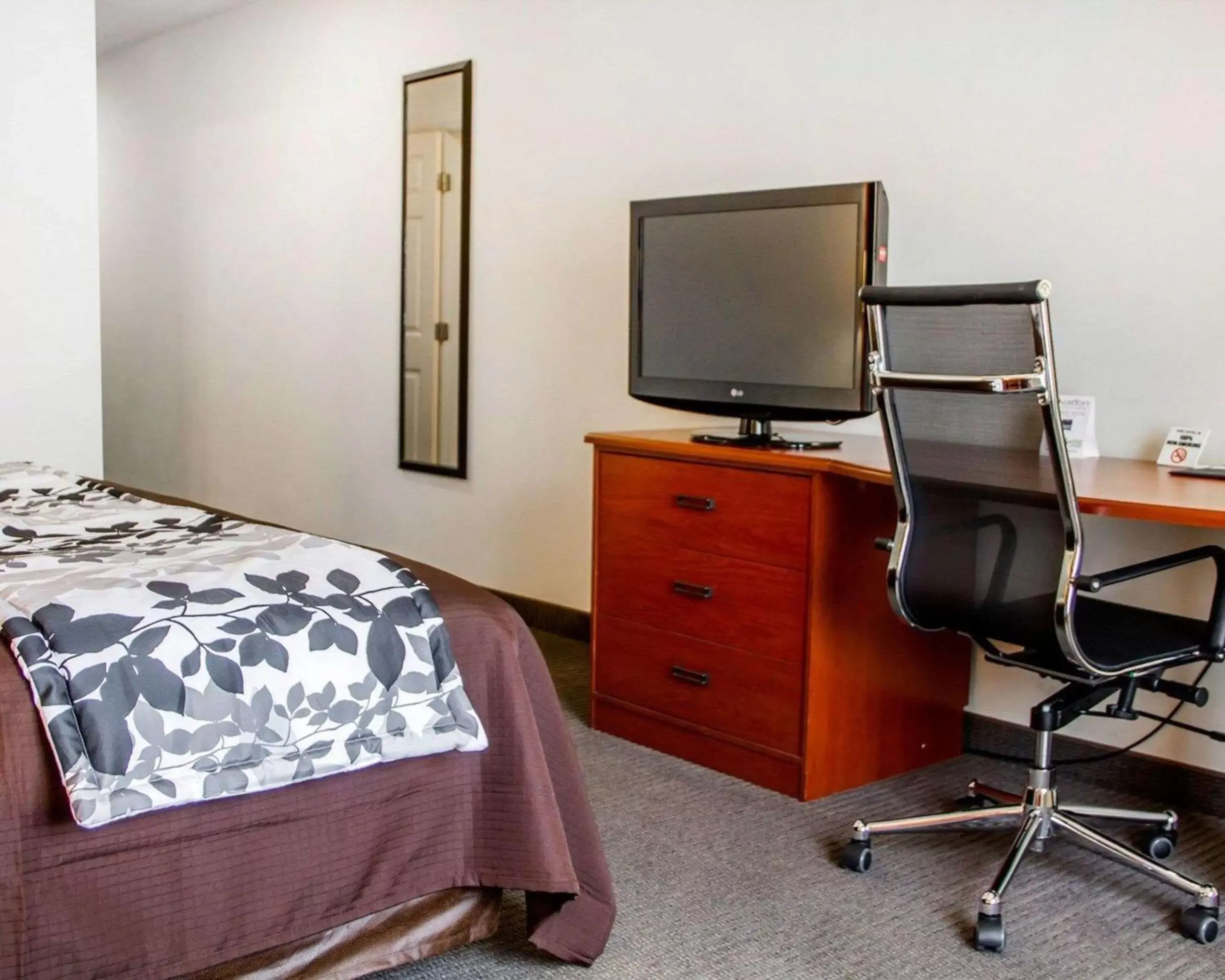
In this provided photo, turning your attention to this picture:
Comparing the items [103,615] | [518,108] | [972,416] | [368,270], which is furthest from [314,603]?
[368,270]

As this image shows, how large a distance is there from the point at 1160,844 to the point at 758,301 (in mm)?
1419

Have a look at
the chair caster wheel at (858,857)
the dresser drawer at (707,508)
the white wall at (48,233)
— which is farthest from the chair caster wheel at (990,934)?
the white wall at (48,233)

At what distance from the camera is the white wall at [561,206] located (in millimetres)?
2717

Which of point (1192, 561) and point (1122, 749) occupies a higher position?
point (1192, 561)

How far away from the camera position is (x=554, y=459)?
163 inches

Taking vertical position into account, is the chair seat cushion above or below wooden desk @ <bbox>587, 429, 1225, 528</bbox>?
below

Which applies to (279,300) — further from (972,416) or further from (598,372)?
(972,416)

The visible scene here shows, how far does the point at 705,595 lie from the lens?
2912mm

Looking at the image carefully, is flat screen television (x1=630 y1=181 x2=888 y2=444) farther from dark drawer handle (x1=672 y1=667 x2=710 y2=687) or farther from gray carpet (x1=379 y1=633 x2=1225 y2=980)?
gray carpet (x1=379 y1=633 x2=1225 y2=980)

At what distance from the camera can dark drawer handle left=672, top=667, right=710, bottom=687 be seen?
2932 mm

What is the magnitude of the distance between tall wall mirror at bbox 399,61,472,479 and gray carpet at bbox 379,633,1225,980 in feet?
6.51

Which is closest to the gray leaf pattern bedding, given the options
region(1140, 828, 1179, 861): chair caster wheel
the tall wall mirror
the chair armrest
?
the chair armrest

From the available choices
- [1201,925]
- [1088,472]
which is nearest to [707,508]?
[1088,472]

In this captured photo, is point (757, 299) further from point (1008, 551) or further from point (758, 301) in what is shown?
point (1008, 551)
